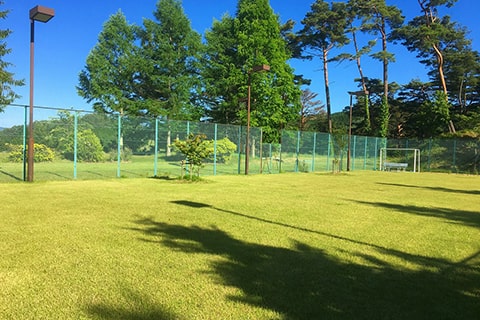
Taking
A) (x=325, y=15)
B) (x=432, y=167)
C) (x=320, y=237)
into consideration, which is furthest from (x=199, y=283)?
(x=325, y=15)

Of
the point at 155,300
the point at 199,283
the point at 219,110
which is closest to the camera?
the point at 155,300

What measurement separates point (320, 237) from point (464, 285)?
6.97ft

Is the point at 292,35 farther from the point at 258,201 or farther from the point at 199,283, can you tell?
the point at 199,283

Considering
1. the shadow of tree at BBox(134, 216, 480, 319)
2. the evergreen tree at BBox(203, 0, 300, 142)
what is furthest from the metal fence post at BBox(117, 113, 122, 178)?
the evergreen tree at BBox(203, 0, 300, 142)

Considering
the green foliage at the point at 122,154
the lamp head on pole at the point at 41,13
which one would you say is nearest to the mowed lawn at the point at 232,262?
the lamp head on pole at the point at 41,13

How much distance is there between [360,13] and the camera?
40.2 m

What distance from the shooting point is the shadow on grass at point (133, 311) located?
9.17 feet


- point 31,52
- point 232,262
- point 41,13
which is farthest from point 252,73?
point 232,262

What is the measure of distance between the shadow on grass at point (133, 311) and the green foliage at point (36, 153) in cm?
1150

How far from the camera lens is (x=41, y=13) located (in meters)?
10.9

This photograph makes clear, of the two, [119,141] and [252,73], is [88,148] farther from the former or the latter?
[252,73]

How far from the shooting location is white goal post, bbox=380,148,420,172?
29298 mm

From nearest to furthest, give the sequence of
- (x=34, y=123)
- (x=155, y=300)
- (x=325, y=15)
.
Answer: (x=155, y=300)
(x=34, y=123)
(x=325, y=15)

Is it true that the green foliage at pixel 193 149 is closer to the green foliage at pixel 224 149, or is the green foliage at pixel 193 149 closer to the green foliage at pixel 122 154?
the green foliage at pixel 122 154
